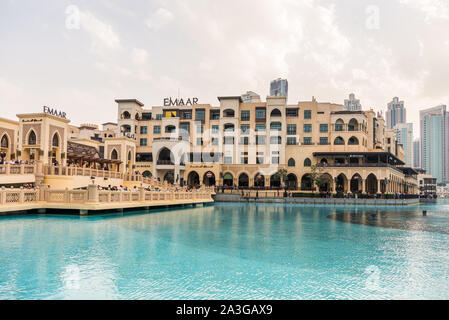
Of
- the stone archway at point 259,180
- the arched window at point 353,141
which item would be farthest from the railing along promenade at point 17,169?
the arched window at point 353,141

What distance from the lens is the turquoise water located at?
27.0ft

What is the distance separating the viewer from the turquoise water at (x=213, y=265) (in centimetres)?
822

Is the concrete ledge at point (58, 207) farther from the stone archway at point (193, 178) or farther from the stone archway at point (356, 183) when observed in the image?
the stone archway at point (356, 183)

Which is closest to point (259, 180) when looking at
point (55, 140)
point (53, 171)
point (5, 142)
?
point (55, 140)

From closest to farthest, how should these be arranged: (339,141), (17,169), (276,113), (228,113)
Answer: (17,169) → (339,141) → (276,113) → (228,113)

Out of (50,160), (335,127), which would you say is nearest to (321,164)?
(335,127)

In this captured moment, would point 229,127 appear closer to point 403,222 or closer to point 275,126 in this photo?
point 275,126

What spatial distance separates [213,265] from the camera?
426 inches

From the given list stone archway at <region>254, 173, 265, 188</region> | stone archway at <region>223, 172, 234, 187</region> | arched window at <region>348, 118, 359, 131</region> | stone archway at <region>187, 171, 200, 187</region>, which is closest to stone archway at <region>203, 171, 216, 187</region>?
stone archway at <region>187, 171, 200, 187</region>

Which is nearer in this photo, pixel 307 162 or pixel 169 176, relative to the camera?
pixel 307 162

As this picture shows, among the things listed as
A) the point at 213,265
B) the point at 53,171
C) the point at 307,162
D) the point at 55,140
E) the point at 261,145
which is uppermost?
the point at 261,145

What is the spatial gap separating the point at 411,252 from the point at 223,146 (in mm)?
A: 53858

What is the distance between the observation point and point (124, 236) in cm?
1617
